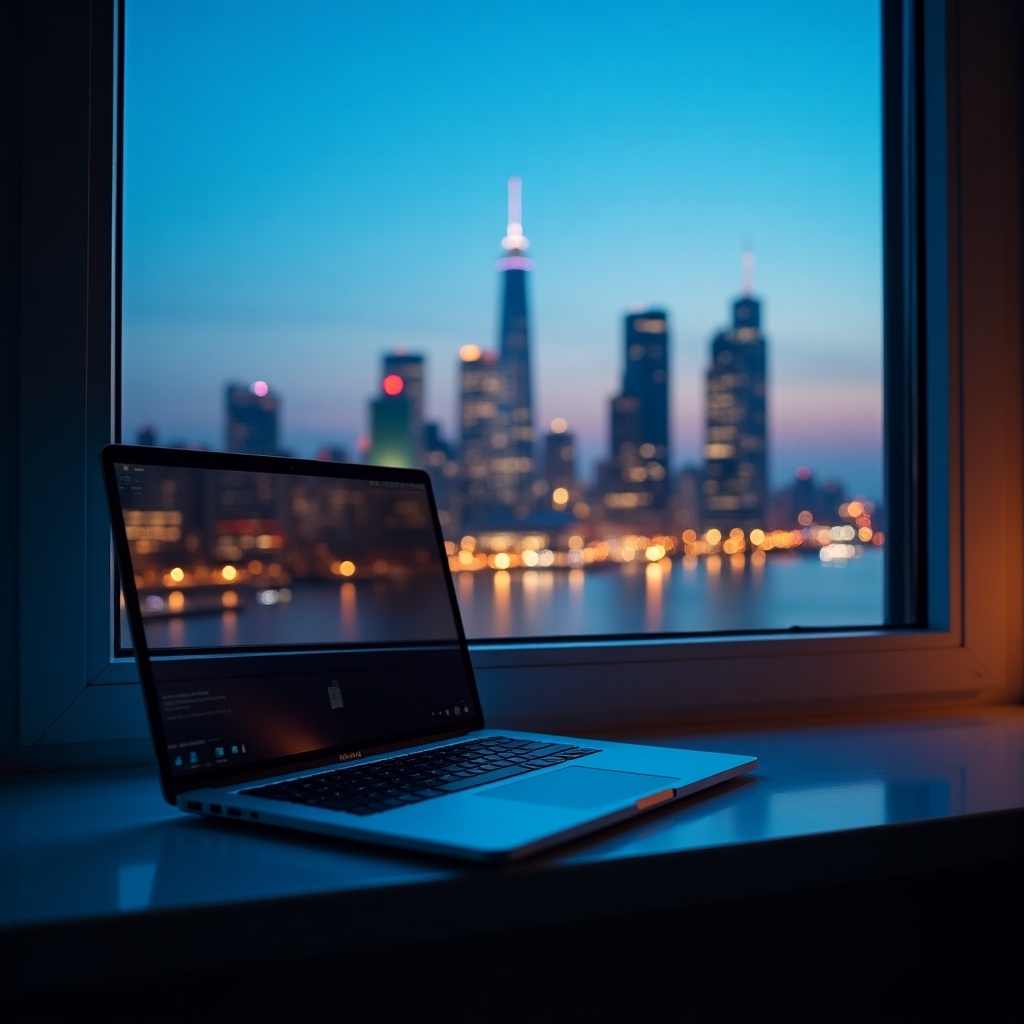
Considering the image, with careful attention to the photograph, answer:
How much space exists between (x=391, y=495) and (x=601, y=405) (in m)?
2.44

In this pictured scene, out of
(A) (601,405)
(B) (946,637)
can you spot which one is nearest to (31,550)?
(B) (946,637)

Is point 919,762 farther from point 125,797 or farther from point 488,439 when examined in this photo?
point 488,439

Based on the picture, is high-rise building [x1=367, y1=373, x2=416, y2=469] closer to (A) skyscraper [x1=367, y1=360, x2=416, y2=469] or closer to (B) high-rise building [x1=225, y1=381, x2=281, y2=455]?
(A) skyscraper [x1=367, y1=360, x2=416, y2=469]

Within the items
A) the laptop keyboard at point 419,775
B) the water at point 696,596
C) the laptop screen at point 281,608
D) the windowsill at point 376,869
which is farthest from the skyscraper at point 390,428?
the windowsill at point 376,869

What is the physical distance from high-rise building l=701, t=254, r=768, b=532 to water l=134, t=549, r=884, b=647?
29 cm

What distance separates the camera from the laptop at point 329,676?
68 centimetres

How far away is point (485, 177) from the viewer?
13.7 ft

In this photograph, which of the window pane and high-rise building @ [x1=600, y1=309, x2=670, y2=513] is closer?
the window pane

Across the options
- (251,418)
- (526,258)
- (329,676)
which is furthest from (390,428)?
(526,258)

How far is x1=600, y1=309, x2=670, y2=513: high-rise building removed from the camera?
3.09 m

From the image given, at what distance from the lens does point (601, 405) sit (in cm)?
341

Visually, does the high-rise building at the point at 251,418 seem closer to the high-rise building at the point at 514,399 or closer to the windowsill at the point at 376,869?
the windowsill at the point at 376,869

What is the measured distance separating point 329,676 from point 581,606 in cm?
168

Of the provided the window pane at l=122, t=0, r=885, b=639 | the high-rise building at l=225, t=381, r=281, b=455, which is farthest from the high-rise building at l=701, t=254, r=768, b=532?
the high-rise building at l=225, t=381, r=281, b=455
